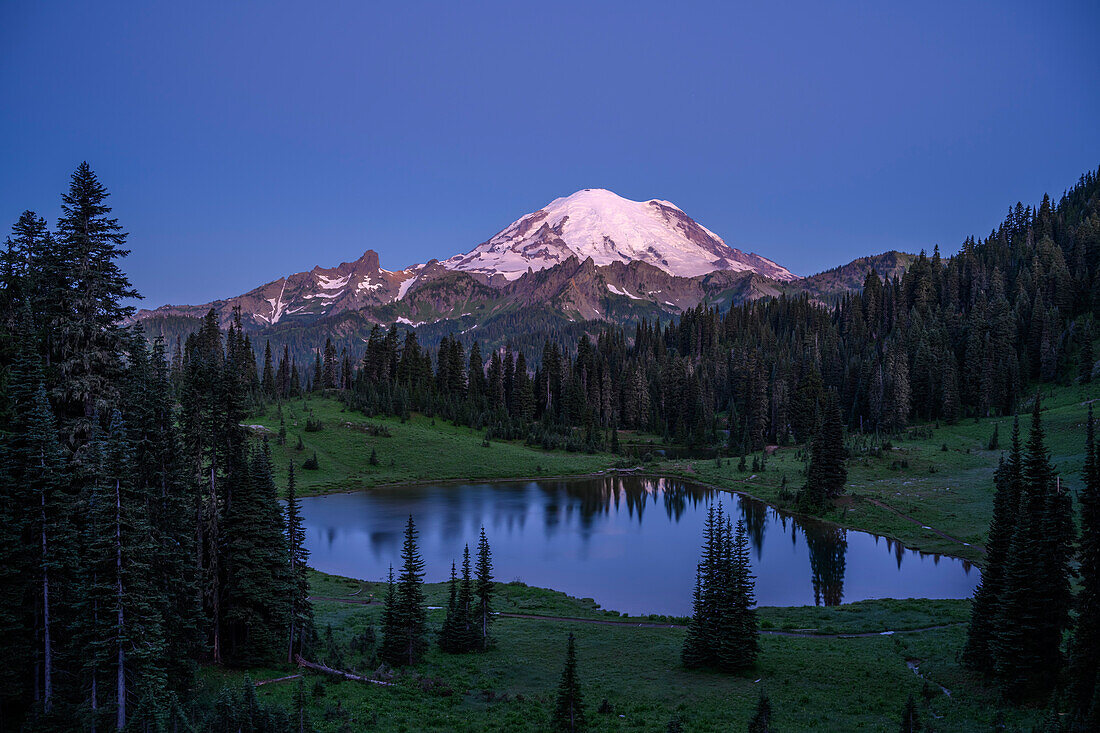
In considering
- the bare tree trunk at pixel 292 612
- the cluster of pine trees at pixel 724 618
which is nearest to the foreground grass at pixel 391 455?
the bare tree trunk at pixel 292 612

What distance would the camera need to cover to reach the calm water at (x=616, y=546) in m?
48.4

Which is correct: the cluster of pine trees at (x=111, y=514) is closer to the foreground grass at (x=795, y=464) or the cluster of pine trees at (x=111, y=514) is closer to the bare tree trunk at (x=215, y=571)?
the bare tree trunk at (x=215, y=571)

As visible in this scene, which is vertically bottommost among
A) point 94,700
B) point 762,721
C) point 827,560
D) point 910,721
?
point 827,560

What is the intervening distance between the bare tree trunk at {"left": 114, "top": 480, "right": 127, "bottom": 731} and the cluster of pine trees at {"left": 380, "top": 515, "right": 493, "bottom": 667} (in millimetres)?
11470

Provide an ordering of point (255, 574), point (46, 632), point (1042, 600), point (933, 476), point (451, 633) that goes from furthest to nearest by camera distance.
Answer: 1. point (933, 476)
2. point (451, 633)
3. point (255, 574)
4. point (1042, 600)
5. point (46, 632)

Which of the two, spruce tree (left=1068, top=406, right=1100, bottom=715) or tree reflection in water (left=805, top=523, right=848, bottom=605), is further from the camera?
tree reflection in water (left=805, top=523, right=848, bottom=605)

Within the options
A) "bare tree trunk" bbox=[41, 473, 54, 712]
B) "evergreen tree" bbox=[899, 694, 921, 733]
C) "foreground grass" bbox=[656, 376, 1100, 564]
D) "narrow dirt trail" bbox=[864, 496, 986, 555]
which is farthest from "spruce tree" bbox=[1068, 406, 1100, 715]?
"narrow dirt trail" bbox=[864, 496, 986, 555]

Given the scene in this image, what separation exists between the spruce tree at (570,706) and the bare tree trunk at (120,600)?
1365 cm

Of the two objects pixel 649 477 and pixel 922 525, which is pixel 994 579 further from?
pixel 649 477

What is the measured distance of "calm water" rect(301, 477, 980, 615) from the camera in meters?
48.4

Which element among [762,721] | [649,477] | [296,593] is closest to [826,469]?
[649,477]

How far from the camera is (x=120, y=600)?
1953cm

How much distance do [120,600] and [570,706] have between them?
14.9 meters

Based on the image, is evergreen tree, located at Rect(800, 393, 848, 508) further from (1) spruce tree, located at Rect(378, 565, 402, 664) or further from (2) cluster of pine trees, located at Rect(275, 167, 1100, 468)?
(1) spruce tree, located at Rect(378, 565, 402, 664)
